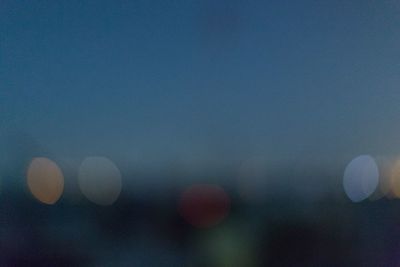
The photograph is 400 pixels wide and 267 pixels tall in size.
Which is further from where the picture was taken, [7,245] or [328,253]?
[328,253]

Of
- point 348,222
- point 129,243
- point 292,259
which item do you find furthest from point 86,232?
point 348,222

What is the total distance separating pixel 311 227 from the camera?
3.81 meters

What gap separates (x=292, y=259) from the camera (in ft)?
12.2

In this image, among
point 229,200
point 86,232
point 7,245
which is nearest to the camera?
point 7,245

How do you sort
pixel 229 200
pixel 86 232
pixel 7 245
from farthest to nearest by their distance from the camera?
pixel 229 200, pixel 86 232, pixel 7 245

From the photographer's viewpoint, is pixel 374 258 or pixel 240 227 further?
pixel 240 227

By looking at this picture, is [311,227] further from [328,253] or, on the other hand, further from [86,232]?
[86,232]

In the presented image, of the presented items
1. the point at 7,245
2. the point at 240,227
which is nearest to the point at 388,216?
the point at 240,227

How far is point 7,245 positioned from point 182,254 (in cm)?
97

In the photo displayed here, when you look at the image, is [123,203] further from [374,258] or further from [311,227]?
[374,258]

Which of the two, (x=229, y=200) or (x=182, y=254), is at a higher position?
(x=229, y=200)

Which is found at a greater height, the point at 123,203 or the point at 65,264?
the point at 123,203

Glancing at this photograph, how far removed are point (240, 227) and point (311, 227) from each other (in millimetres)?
421

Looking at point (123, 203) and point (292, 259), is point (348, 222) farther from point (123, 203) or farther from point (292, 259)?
point (123, 203)
